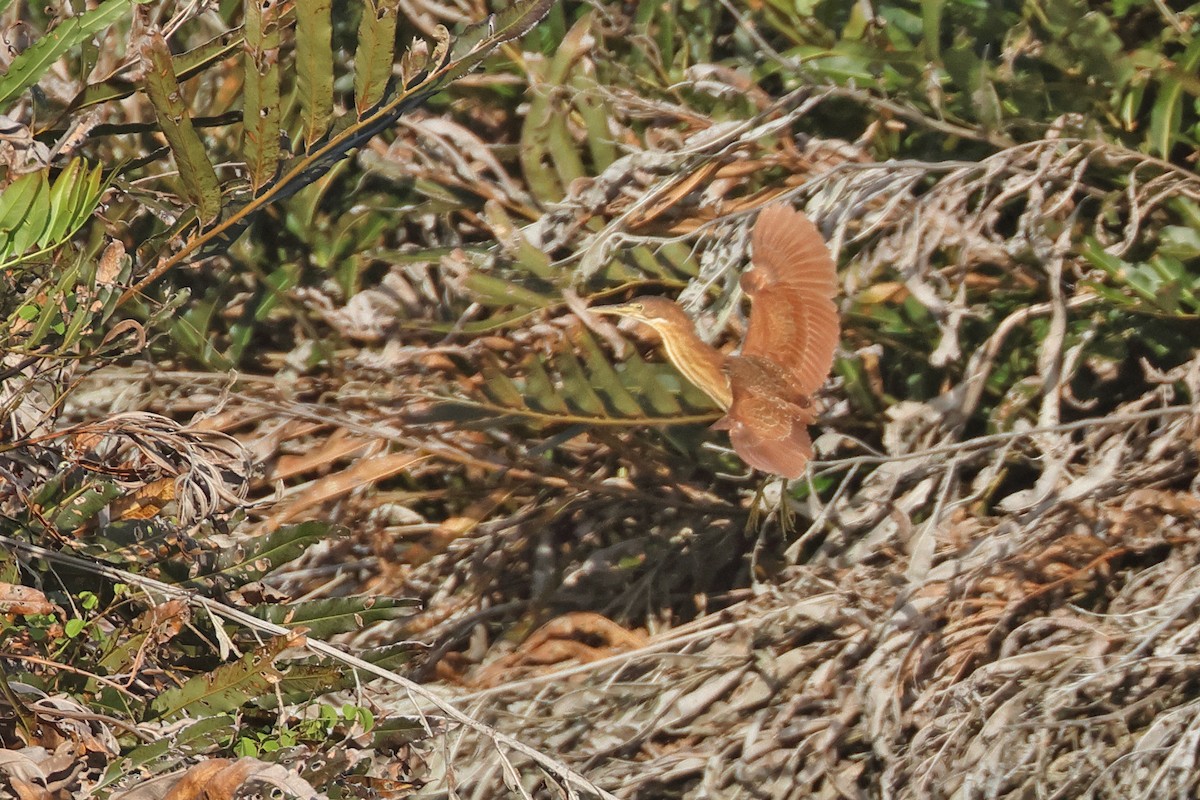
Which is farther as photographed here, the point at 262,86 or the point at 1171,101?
the point at 1171,101

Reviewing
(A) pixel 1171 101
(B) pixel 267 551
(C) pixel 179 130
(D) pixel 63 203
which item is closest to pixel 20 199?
(D) pixel 63 203

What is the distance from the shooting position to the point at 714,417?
6.00 ft

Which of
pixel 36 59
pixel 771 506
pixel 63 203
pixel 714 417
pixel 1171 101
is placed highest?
pixel 36 59

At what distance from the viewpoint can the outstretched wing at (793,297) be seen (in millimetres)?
1633

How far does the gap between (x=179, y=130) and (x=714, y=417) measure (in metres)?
0.84

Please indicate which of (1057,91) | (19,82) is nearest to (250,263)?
(19,82)

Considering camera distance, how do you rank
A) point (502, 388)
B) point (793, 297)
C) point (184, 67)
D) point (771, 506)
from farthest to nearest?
point (771, 506) → point (502, 388) → point (793, 297) → point (184, 67)

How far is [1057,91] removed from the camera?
191 cm

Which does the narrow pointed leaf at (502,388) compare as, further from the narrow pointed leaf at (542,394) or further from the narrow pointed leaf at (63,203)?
the narrow pointed leaf at (63,203)

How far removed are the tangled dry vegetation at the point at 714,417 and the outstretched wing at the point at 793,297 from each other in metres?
0.11

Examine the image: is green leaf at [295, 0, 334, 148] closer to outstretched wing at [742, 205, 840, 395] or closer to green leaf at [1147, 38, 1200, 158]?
outstretched wing at [742, 205, 840, 395]

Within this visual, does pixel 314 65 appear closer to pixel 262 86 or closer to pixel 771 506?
pixel 262 86

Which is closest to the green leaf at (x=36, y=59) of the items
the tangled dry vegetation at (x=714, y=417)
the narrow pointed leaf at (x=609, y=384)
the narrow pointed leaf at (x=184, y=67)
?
the narrow pointed leaf at (x=184, y=67)

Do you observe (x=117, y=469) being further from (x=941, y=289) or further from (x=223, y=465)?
(x=941, y=289)
